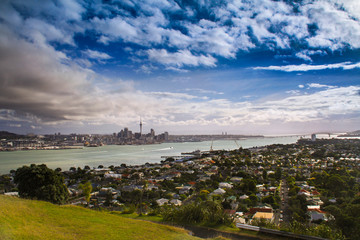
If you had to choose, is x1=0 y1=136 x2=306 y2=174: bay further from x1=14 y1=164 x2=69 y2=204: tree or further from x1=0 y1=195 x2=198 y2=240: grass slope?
x1=0 y1=195 x2=198 y2=240: grass slope

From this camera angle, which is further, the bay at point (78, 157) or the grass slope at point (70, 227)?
the bay at point (78, 157)

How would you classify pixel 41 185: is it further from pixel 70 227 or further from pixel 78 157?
pixel 78 157

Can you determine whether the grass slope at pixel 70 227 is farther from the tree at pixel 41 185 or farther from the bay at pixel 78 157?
the bay at pixel 78 157

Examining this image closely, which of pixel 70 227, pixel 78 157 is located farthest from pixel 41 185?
pixel 78 157

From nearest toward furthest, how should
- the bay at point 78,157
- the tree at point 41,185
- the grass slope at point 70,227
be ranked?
the grass slope at point 70,227
the tree at point 41,185
the bay at point 78,157

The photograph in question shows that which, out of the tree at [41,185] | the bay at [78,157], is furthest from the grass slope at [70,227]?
the bay at [78,157]

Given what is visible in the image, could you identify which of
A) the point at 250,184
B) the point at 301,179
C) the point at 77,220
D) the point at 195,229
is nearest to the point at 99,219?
the point at 77,220
